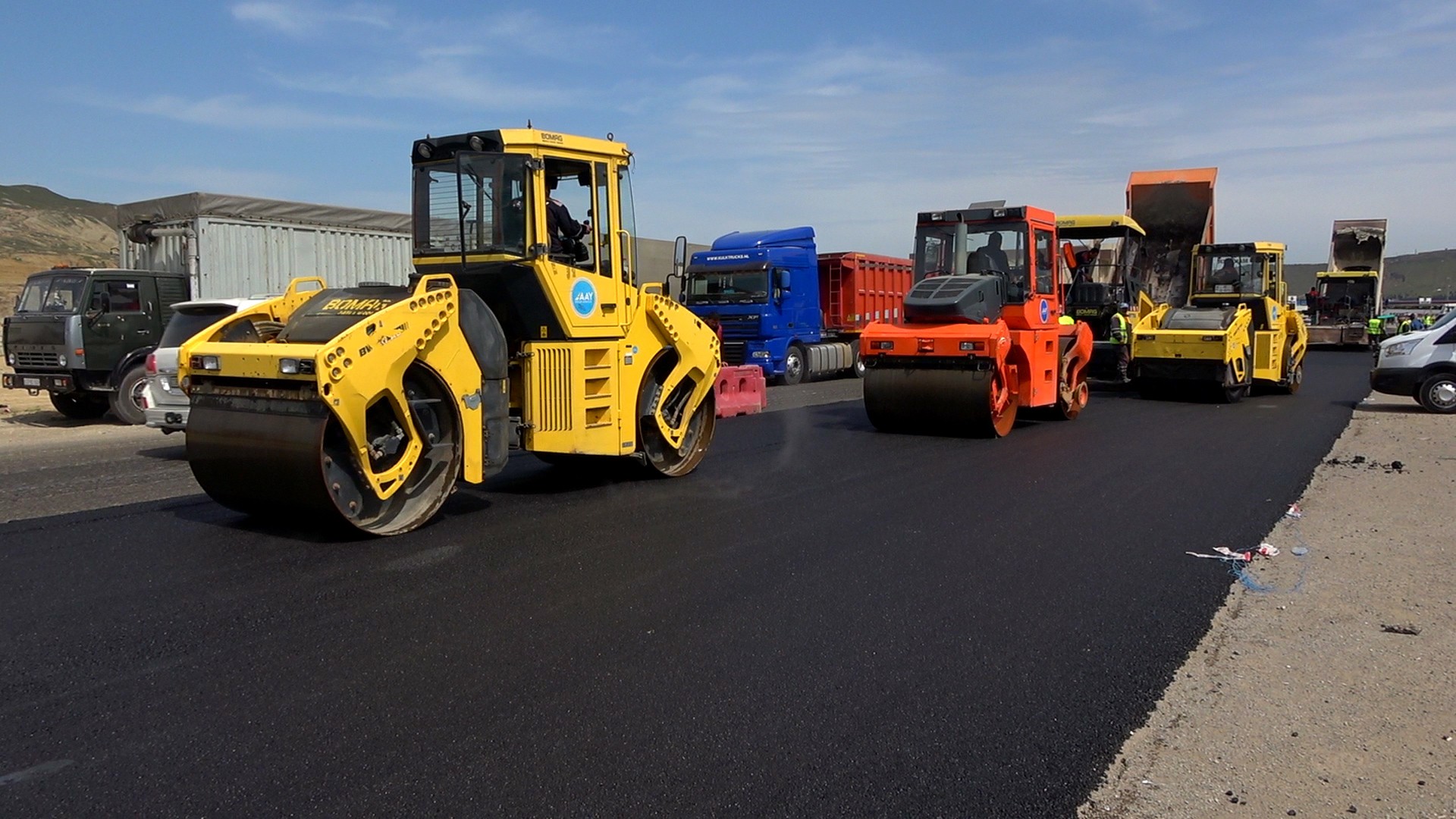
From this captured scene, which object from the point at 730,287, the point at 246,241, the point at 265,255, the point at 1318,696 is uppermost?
the point at 246,241

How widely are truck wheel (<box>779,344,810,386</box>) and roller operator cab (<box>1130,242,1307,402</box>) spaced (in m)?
6.63

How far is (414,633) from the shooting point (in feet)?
16.3

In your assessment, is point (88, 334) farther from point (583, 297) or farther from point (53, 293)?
point (583, 297)

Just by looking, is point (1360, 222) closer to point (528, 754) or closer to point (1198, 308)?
point (1198, 308)

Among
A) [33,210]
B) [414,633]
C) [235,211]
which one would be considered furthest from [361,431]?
[33,210]

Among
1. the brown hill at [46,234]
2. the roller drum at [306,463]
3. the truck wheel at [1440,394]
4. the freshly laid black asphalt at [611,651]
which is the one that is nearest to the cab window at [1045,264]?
the freshly laid black asphalt at [611,651]

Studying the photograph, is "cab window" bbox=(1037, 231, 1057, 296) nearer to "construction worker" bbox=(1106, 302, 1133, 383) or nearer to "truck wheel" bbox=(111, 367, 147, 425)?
"construction worker" bbox=(1106, 302, 1133, 383)

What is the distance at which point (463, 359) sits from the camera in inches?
281

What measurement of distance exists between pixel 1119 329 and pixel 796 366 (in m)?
6.45

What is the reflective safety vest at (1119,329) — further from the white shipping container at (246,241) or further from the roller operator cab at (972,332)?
the white shipping container at (246,241)

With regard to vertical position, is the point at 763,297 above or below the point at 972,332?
above

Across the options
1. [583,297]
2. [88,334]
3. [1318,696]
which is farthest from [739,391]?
[88,334]

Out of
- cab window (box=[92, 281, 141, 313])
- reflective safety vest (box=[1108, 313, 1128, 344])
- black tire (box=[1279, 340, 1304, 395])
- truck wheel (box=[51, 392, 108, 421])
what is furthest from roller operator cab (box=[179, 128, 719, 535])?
black tire (box=[1279, 340, 1304, 395])

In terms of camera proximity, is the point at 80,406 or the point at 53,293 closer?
the point at 53,293
